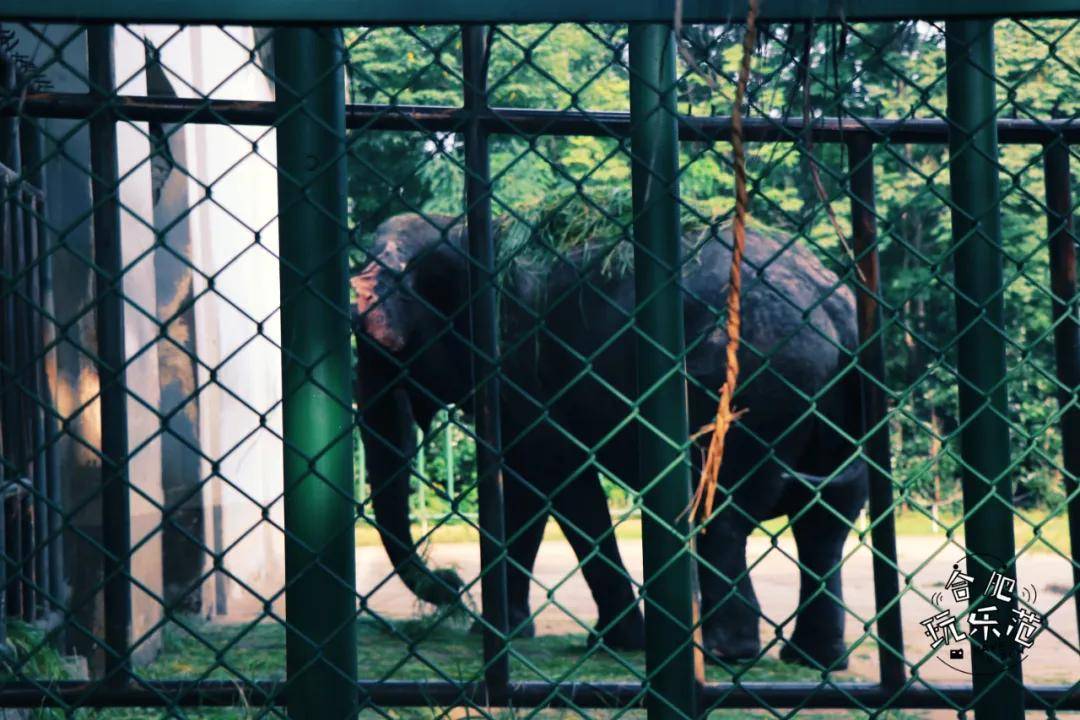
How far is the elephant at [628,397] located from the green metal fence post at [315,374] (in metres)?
3.19

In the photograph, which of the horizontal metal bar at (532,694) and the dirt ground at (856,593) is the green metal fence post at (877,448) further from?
the dirt ground at (856,593)

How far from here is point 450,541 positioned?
1215 centimetres

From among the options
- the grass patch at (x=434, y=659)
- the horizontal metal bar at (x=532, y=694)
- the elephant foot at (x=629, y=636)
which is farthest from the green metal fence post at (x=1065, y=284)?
the elephant foot at (x=629, y=636)

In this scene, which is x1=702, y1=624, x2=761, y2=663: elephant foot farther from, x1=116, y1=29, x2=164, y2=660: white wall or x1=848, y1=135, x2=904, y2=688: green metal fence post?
x1=116, y1=29, x2=164, y2=660: white wall

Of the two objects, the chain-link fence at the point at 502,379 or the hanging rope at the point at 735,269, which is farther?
the chain-link fence at the point at 502,379

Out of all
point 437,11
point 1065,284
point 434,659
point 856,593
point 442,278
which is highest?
point 442,278

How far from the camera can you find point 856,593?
8227 mm

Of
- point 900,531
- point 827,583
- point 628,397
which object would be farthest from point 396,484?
point 900,531

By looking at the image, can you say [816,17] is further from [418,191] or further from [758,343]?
[418,191]

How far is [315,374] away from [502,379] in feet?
1.67

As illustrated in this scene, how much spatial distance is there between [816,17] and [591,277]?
400cm

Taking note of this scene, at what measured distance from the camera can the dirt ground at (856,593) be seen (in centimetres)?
501

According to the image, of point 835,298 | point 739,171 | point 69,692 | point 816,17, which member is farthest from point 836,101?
point 835,298

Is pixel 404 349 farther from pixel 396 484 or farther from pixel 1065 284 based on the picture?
pixel 1065 284
